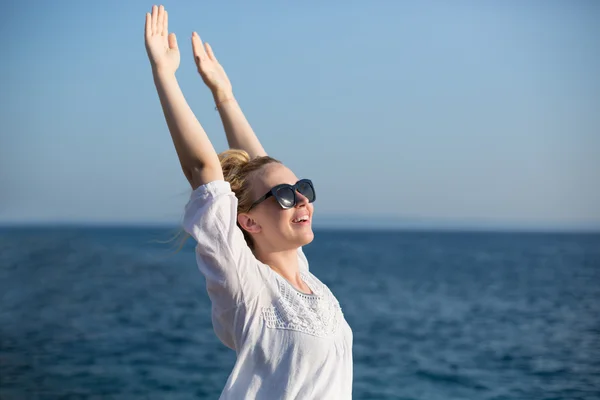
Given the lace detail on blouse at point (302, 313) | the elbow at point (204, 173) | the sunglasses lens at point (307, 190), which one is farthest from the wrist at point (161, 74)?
the lace detail on blouse at point (302, 313)

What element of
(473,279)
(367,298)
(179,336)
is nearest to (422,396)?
(179,336)

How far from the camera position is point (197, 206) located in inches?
88.8

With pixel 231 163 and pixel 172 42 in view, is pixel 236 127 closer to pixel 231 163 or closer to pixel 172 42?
pixel 231 163

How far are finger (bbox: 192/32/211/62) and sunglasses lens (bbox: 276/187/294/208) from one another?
1.85 ft

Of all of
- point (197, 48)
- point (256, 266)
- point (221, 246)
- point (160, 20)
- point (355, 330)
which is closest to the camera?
point (221, 246)

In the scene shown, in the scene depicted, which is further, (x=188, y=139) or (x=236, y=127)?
(x=236, y=127)

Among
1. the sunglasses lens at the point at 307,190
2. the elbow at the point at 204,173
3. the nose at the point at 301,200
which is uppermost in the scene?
the elbow at the point at 204,173

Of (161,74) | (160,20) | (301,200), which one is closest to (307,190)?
(301,200)

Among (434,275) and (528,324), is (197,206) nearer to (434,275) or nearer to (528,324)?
(528,324)

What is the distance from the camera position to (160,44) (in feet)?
7.85

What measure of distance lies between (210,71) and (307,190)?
Result: 55 cm

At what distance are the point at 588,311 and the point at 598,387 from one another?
12782 mm

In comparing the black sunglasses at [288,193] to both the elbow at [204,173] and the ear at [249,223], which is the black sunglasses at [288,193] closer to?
the ear at [249,223]

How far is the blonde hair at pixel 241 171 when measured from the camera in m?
2.51
